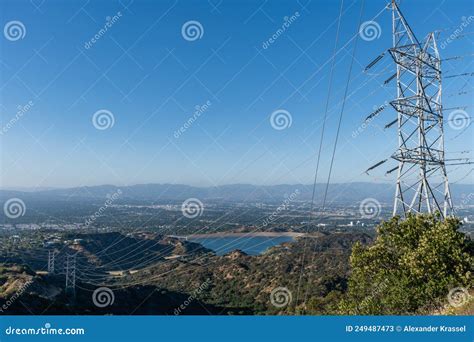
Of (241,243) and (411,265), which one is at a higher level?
(411,265)

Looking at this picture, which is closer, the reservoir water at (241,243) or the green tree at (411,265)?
the green tree at (411,265)

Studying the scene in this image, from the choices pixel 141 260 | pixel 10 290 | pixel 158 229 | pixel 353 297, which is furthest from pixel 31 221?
pixel 353 297

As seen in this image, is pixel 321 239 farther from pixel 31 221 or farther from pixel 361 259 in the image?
pixel 31 221

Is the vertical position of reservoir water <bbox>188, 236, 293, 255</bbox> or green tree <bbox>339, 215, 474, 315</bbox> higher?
green tree <bbox>339, 215, 474, 315</bbox>


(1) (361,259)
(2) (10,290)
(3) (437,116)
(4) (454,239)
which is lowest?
(2) (10,290)

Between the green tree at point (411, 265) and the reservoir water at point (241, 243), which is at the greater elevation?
the green tree at point (411, 265)
